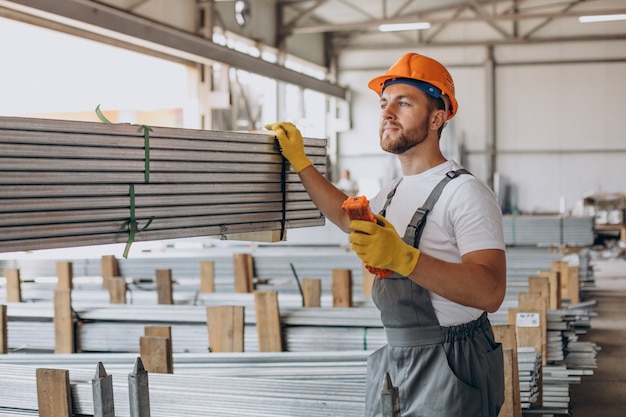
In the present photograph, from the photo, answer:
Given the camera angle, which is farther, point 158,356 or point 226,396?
point 158,356

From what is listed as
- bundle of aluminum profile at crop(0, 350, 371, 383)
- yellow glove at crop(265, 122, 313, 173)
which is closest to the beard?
yellow glove at crop(265, 122, 313, 173)

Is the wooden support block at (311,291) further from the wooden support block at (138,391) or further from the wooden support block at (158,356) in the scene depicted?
the wooden support block at (138,391)

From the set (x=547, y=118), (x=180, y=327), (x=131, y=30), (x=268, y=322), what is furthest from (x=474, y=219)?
(x=547, y=118)

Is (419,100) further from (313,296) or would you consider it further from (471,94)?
(471,94)

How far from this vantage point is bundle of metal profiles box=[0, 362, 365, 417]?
3162 mm

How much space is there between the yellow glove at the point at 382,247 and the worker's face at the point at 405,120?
49 centimetres

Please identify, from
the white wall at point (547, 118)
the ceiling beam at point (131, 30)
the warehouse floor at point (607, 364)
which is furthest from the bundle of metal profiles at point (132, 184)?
the white wall at point (547, 118)

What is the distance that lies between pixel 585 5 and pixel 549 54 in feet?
4.46

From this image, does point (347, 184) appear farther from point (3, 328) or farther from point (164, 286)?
point (3, 328)

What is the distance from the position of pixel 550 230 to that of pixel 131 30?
5.91 meters

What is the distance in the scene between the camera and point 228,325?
498 centimetres

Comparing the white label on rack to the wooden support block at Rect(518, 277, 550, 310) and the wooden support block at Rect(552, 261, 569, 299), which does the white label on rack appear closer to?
the wooden support block at Rect(518, 277, 550, 310)

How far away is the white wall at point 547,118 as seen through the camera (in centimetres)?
1911

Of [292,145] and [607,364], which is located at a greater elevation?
[292,145]
